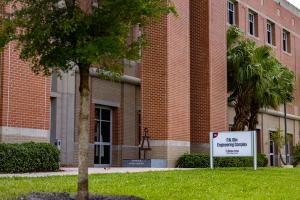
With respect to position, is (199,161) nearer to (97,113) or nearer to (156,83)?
(156,83)

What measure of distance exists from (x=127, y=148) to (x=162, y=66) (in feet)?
18.9

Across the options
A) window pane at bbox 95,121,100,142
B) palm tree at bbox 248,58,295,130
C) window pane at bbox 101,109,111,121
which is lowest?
window pane at bbox 95,121,100,142

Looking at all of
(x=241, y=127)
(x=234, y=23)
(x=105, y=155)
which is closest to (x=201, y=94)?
(x=241, y=127)

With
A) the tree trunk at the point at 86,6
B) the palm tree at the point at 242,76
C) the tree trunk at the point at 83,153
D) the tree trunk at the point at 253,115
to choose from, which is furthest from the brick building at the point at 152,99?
the tree trunk at the point at 86,6

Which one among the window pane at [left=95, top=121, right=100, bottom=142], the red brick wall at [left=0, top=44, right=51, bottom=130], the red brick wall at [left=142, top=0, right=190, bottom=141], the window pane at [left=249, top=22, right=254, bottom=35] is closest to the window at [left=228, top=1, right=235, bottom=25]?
the window pane at [left=249, top=22, right=254, bottom=35]

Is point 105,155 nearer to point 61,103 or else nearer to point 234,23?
point 61,103

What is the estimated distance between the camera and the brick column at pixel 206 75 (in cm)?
2680

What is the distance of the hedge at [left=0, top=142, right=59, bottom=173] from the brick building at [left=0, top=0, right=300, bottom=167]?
117 cm

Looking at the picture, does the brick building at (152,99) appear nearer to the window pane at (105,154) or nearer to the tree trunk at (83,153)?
the window pane at (105,154)

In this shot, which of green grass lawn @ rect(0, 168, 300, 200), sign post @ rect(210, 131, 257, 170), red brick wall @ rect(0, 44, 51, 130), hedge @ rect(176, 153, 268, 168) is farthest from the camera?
hedge @ rect(176, 153, 268, 168)

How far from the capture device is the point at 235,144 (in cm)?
2019

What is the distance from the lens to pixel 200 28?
27.4m

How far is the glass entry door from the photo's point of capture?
26.8m

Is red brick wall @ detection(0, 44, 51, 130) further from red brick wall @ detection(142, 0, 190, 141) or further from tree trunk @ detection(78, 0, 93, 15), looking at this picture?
tree trunk @ detection(78, 0, 93, 15)
